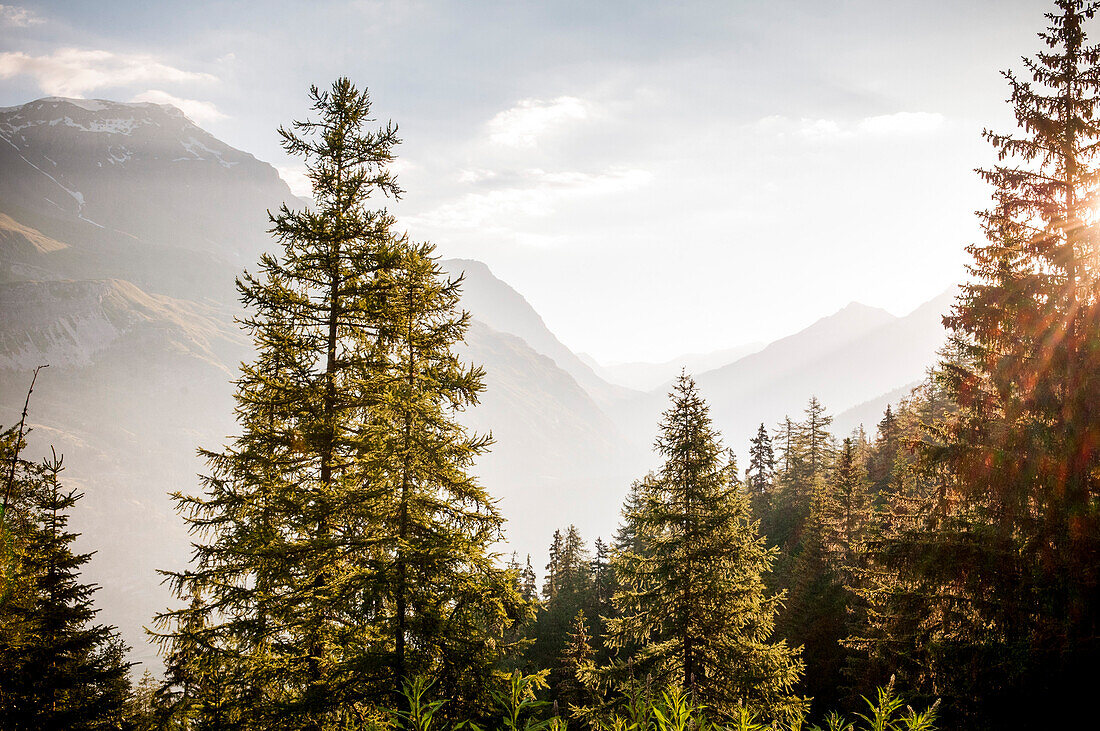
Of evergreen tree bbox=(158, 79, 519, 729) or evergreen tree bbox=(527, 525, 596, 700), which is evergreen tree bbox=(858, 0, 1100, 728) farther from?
evergreen tree bbox=(527, 525, 596, 700)

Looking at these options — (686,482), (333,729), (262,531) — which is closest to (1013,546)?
(686,482)

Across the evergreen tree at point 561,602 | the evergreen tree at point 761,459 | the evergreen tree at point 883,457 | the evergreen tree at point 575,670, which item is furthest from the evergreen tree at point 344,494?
the evergreen tree at point 761,459

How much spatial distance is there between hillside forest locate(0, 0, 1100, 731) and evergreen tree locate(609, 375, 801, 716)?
0.08 meters

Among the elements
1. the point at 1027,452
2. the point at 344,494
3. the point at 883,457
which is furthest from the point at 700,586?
the point at 883,457

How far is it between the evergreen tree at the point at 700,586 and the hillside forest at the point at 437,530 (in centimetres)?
8

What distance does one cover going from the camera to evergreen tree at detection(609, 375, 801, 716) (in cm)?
1199

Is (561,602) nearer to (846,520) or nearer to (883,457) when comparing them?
(846,520)

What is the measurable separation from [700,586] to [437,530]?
8.06 metres

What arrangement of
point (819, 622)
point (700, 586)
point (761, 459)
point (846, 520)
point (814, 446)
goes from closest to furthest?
point (700, 586)
point (819, 622)
point (846, 520)
point (814, 446)
point (761, 459)

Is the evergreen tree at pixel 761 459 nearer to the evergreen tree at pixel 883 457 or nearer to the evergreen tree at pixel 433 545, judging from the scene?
the evergreen tree at pixel 883 457

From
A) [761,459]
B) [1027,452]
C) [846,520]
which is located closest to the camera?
[1027,452]

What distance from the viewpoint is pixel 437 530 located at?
733 centimetres

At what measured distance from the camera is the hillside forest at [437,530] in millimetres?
7016

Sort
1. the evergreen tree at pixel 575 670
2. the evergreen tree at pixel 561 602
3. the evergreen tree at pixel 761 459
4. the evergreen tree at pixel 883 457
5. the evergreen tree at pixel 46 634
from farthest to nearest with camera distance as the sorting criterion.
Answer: the evergreen tree at pixel 761 459
the evergreen tree at pixel 883 457
the evergreen tree at pixel 561 602
the evergreen tree at pixel 575 670
the evergreen tree at pixel 46 634
